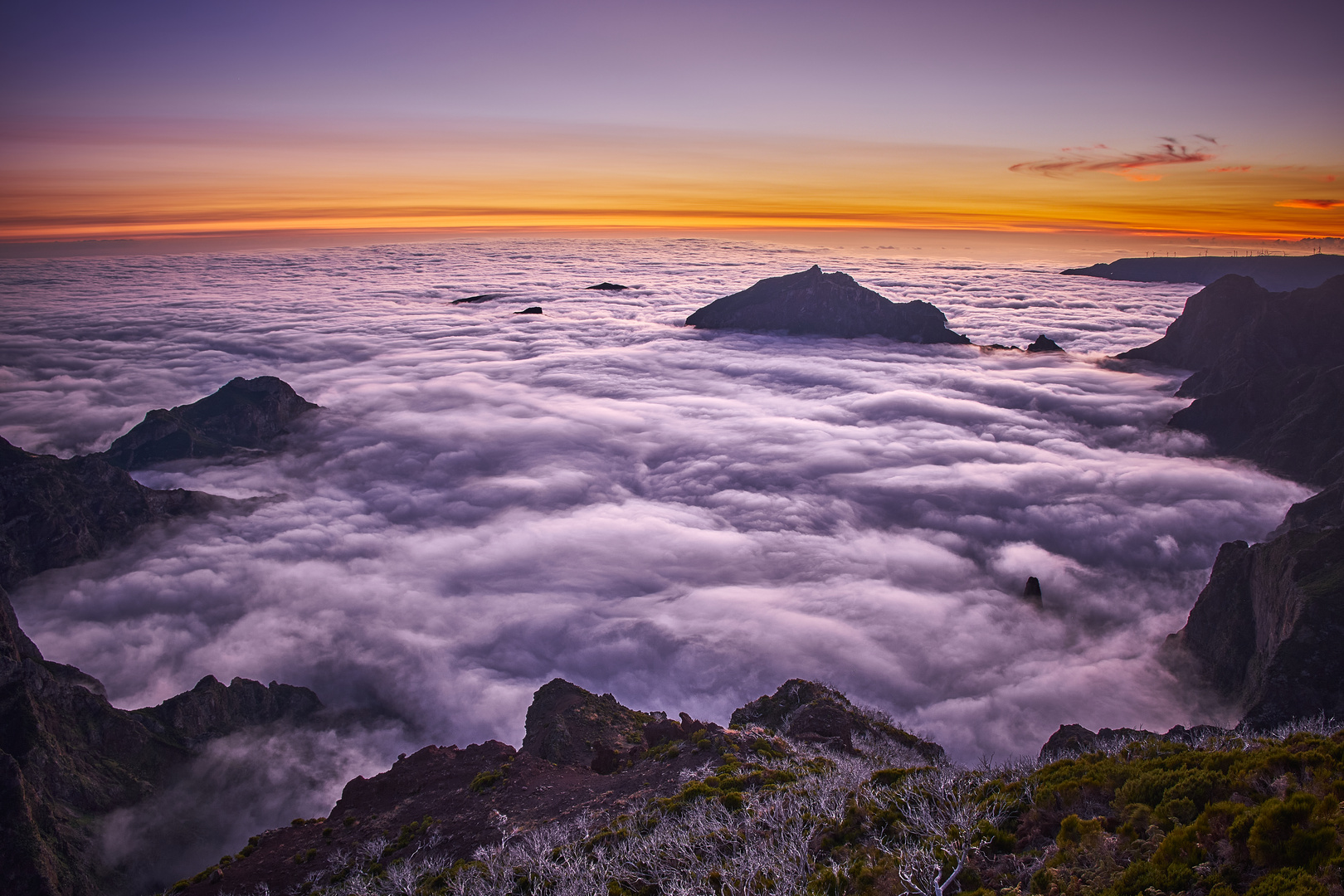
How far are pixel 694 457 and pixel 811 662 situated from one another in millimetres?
88473

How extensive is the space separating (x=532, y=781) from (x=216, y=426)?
150 meters

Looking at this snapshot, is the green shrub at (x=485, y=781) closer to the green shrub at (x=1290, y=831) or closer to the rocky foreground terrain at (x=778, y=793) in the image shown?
the rocky foreground terrain at (x=778, y=793)

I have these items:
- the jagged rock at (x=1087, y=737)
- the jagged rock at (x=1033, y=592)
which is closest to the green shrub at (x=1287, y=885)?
the jagged rock at (x=1087, y=737)

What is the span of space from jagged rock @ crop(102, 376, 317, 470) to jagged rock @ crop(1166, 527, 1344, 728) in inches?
6808

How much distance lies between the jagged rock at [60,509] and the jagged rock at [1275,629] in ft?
445

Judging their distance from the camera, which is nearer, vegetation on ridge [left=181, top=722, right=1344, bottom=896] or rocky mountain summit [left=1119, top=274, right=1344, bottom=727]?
vegetation on ridge [left=181, top=722, right=1344, bottom=896]

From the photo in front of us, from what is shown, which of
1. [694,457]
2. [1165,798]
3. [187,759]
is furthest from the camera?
[694,457]

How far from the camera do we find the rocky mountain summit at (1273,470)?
1698 inches

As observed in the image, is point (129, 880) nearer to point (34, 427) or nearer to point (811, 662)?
point (811, 662)

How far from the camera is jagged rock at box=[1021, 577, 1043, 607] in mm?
89688

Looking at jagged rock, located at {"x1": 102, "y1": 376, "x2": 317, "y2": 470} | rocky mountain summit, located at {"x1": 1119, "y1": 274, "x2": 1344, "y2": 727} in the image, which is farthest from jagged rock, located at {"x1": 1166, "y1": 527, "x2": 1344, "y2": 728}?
jagged rock, located at {"x1": 102, "y1": 376, "x2": 317, "y2": 470}

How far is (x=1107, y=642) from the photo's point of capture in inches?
3132

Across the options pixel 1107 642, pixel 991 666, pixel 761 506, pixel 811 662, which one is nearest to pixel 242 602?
pixel 811 662

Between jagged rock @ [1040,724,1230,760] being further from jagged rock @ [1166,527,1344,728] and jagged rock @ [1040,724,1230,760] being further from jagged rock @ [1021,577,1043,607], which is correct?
jagged rock @ [1021,577,1043,607]
